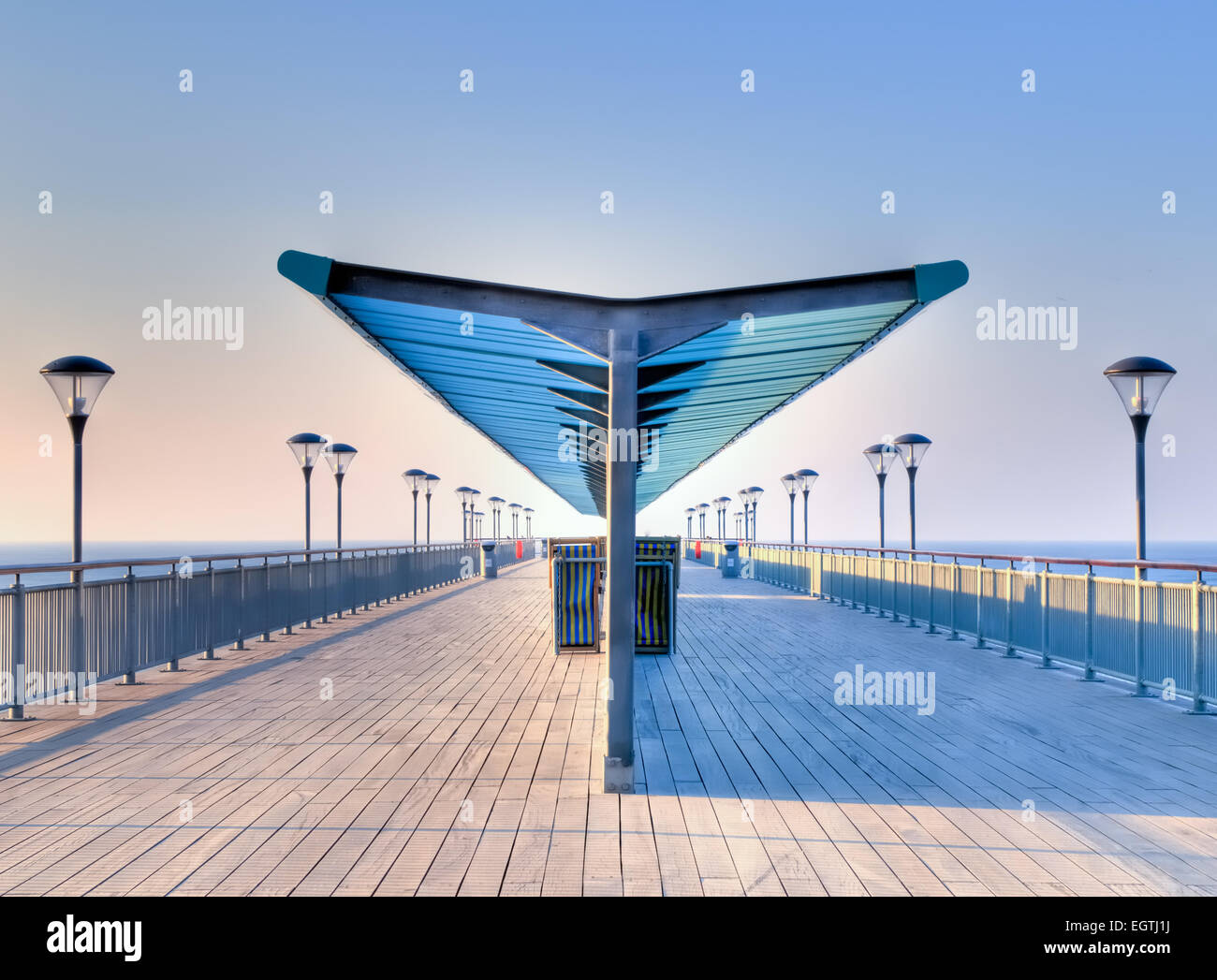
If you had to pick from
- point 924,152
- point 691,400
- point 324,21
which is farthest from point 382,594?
point 924,152

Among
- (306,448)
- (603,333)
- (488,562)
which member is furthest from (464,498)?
(603,333)

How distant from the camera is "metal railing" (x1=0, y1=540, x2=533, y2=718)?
20.8 ft

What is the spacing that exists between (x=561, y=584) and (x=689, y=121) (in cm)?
1071

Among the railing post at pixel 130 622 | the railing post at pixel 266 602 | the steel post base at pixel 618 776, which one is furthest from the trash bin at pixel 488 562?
the steel post base at pixel 618 776

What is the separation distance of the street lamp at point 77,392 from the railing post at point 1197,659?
10.9 metres

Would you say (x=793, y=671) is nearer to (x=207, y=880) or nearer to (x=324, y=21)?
(x=207, y=880)

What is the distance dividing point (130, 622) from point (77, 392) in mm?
2598

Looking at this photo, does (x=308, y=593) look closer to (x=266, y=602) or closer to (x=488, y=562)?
(x=266, y=602)

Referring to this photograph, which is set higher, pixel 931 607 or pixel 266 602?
pixel 266 602

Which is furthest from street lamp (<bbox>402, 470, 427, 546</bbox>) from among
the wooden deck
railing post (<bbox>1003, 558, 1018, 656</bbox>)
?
railing post (<bbox>1003, 558, 1018, 656</bbox>)

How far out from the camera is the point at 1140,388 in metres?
8.38

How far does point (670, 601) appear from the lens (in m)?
9.66

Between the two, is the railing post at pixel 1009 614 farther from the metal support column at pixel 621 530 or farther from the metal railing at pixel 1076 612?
the metal support column at pixel 621 530

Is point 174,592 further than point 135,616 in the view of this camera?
Yes
